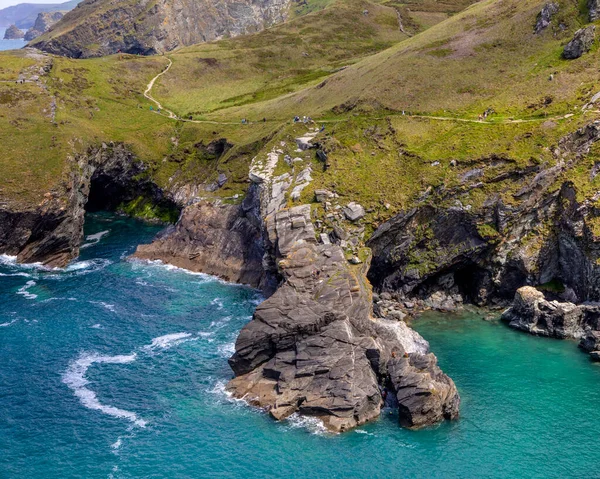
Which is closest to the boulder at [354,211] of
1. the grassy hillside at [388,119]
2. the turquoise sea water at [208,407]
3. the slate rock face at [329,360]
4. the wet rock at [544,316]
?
the grassy hillside at [388,119]

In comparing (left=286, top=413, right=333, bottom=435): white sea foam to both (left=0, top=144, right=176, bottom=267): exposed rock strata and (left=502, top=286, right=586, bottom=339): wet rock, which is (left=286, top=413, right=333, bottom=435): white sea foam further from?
(left=0, top=144, right=176, bottom=267): exposed rock strata

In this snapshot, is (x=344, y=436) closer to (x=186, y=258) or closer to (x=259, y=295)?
(x=259, y=295)

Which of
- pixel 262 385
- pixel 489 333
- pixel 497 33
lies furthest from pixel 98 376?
pixel 497 33

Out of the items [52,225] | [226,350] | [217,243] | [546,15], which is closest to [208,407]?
[226,350]

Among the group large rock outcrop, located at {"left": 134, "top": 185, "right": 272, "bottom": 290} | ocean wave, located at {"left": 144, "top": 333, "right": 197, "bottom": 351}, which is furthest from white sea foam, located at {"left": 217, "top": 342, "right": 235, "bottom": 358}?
large rock outcrop, located at {"left": 134, "top": 185, "right": 272, "bottom": 290}

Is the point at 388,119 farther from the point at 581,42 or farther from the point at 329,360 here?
the point at 329,360

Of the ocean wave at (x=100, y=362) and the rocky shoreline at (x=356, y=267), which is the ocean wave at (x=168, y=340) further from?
the rocky shoreline at (x=356, y=267)
